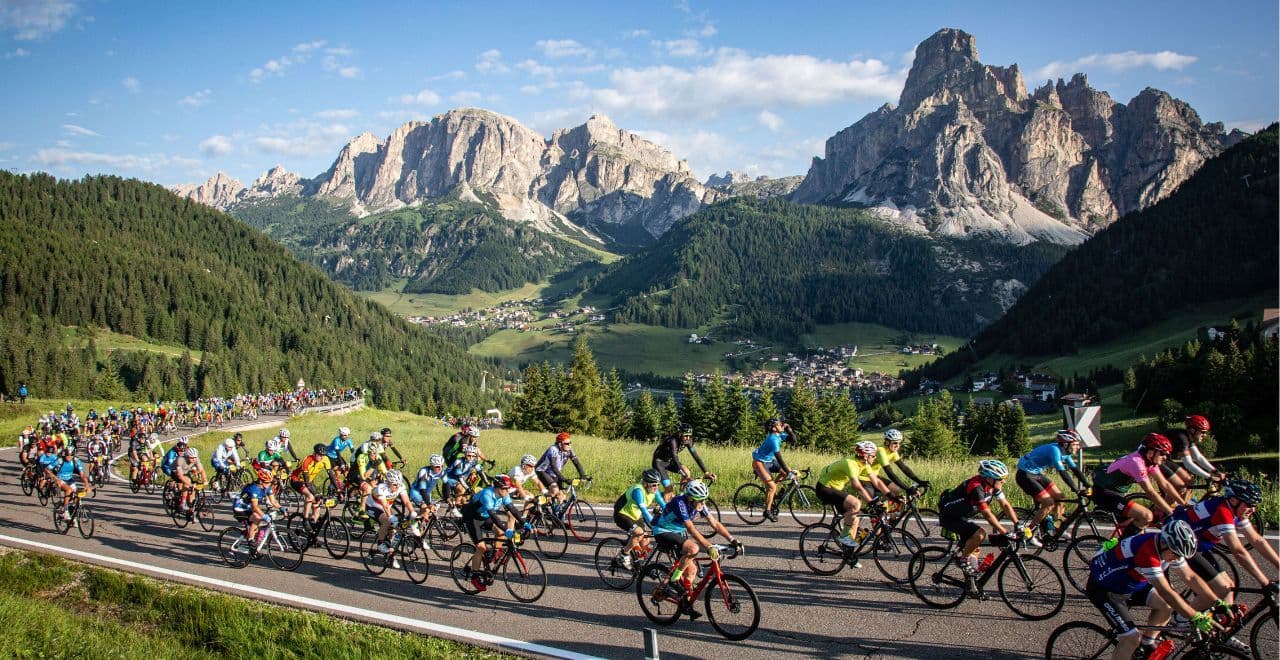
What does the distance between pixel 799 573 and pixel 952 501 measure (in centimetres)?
364

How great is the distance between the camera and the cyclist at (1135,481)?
1124 centimetres

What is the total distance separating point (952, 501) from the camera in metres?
12.1

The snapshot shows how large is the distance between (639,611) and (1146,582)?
7.96 metres

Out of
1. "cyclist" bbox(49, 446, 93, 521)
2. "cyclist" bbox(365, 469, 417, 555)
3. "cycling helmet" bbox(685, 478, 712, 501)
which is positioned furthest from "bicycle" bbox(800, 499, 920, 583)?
"cyclist" bbox(49, 446, 93, 521)

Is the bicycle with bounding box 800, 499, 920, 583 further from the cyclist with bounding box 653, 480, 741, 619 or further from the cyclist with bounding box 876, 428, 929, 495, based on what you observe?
the cyclist with bounding box 653, 480, 741, 619

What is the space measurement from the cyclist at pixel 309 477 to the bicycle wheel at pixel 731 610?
11.4 m

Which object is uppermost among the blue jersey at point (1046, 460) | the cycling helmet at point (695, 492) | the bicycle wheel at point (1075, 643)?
the blue jersey at point (1046, 460)

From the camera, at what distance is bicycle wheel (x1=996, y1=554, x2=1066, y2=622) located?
36.7 ft

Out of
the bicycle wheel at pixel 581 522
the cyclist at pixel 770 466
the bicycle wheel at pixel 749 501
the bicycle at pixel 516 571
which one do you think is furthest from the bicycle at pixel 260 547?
the cyclist at pixel 770 466

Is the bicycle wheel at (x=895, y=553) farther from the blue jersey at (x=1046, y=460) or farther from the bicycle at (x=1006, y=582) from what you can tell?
the blue jersey at (x=1046, y=460)

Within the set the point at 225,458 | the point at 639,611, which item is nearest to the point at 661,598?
the point at 639,611

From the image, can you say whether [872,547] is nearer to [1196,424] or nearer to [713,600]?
[713,600]

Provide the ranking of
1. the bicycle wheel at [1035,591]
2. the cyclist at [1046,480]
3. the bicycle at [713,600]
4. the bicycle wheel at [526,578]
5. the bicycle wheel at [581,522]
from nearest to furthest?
1. the bicycle wheel at [1035,591]
2. the bicycle at [713,600]
3. the cyclist at [1046,480]
4. the bicycle wheel at [526,578]
5. the bicycle wheel at [581,522]

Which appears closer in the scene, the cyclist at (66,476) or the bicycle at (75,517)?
the bicycle at (75,517)
